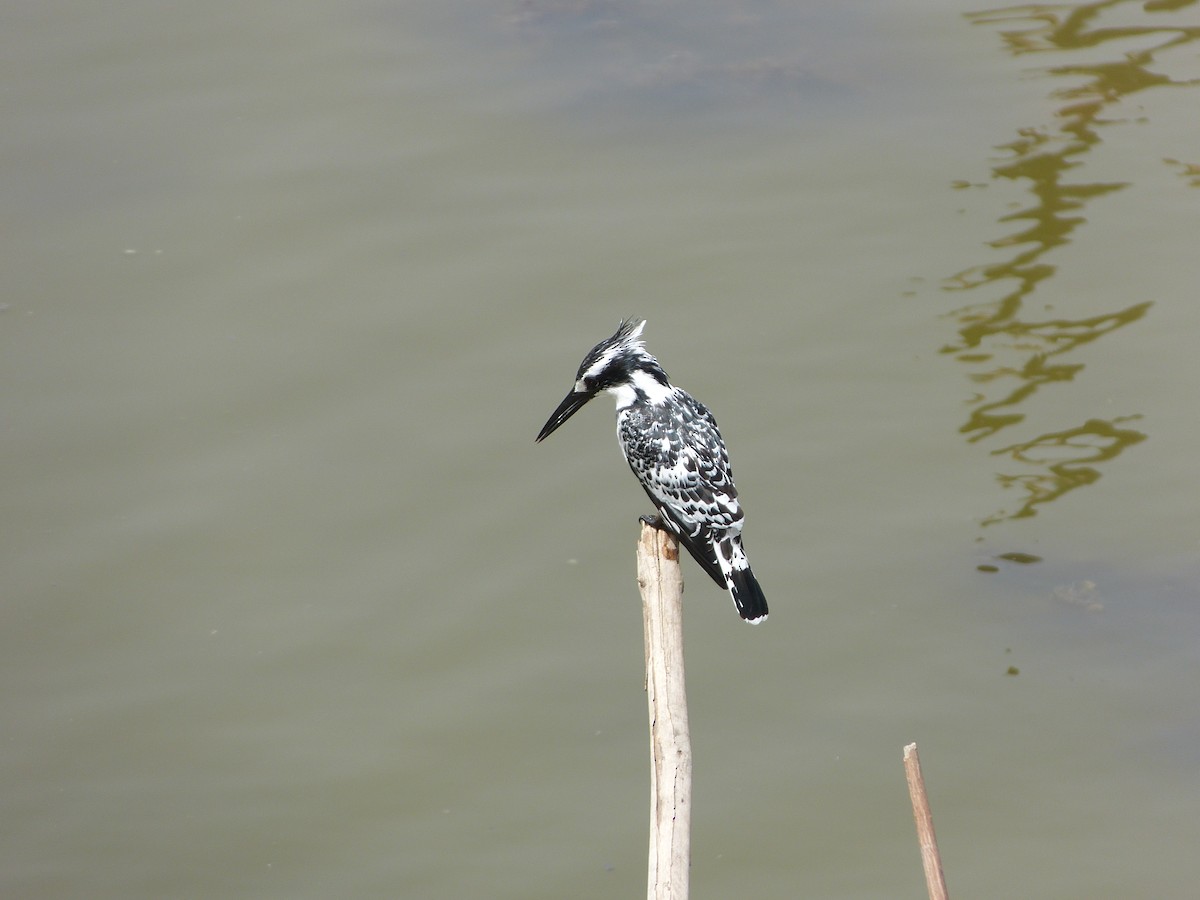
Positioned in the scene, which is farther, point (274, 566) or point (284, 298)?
point (284, 298)

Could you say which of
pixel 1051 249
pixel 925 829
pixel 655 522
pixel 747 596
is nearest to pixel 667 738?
pixel 925 829

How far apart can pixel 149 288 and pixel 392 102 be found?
224 cm

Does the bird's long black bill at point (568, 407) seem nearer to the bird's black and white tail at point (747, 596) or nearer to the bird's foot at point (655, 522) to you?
the bird's foot at point (655, 522)

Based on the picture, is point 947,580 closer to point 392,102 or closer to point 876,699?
point 876,699

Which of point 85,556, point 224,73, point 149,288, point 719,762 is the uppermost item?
point 224,73

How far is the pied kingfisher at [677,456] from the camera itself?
161 inches

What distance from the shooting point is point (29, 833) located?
5492 mm

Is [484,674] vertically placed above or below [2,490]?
below

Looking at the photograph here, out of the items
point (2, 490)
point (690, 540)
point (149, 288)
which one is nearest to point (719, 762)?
point (690, 540)

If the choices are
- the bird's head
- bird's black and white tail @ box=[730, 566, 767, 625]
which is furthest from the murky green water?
the bird's head

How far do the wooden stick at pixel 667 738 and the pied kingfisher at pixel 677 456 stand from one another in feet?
1.92

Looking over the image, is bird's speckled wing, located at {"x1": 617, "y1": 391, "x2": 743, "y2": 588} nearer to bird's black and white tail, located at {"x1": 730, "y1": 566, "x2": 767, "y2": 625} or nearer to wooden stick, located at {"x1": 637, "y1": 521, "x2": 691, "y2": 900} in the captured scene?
bird's black and white tail, located at {"x1": 730, "y1": 566, "x2": 767, "y2": 625}

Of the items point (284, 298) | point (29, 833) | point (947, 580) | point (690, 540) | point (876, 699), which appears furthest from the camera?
point (284, 298)

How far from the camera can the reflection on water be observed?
7.04 m
